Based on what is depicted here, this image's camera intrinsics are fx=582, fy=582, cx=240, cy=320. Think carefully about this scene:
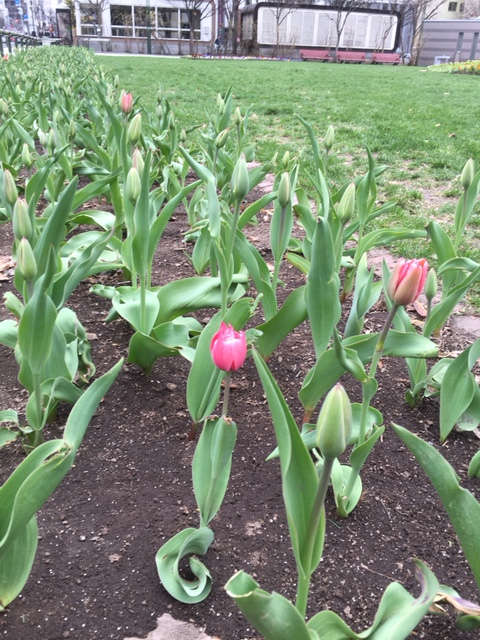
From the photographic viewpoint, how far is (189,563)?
1312 mm

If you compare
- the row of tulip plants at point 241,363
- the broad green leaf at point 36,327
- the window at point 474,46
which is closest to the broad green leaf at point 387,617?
the row of tulip plants at point 241,363

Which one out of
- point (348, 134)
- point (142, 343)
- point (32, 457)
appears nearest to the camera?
point (32, 457)

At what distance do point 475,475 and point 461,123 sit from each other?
768 cm

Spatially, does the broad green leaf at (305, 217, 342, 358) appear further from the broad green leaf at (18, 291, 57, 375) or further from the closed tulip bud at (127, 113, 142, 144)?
the closed tulip bud at (127, 113, 142, 144)

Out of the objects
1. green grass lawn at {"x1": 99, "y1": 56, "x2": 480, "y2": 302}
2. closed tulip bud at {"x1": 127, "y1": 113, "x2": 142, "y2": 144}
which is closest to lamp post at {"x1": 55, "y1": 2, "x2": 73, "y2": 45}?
green grass lawn at {"x1": 99, "y1": 56, "x2": 480, "y2": 302}

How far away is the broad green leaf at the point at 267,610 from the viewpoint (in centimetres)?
75

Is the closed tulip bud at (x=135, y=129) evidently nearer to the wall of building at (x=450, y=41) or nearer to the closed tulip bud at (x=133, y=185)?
the closed tulip bud at (x=133, y=185)

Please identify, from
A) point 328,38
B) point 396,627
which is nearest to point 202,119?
point 396,627

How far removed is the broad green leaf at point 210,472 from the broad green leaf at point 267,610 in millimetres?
406

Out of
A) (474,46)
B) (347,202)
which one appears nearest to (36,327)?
(347,202)

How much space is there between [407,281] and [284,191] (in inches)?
29.4

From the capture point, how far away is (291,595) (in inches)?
49.4

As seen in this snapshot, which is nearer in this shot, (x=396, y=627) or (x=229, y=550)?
(x=396, y=627)

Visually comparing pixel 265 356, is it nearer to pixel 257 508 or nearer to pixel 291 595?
pixel 257 508
